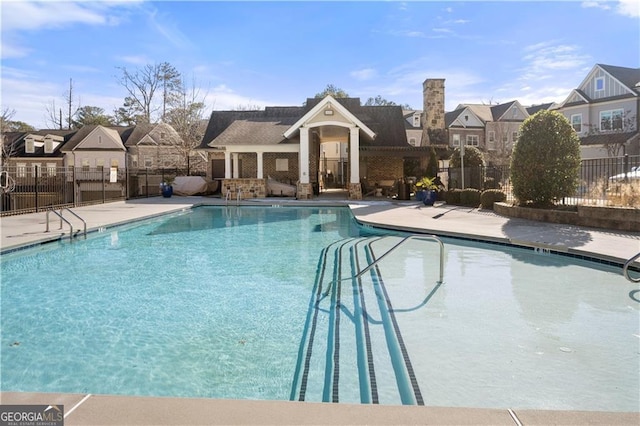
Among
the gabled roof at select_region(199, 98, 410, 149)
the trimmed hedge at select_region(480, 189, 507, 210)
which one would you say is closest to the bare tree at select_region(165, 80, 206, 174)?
the gabled roof at select_region(199, 98, 410, 149)

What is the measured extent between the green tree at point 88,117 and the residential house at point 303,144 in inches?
1042

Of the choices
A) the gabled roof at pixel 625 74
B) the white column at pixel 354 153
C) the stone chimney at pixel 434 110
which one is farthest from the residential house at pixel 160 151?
the gabled roof at pixel 625 74

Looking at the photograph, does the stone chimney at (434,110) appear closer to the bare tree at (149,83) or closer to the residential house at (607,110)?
the residential house at (607,110)

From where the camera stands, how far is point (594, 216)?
11125mm

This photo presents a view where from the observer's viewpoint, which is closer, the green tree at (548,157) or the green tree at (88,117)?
the green tree at (548,157)

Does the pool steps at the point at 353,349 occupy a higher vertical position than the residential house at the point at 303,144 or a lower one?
lower

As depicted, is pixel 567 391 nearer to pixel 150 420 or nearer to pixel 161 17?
pixel 150 420

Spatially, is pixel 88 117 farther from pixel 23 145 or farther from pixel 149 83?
pixel 149 83

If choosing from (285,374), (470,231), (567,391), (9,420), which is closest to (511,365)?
(567,391)

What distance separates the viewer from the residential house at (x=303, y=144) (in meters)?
22.7

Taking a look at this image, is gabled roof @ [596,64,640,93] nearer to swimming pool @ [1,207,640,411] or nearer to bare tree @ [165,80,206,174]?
swimming pool @ [1,207,640,411]

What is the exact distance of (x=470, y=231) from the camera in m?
10.5

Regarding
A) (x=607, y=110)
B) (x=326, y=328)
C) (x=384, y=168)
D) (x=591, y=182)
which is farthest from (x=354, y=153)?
(x=607, y=110)

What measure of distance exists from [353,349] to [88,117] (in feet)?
184
